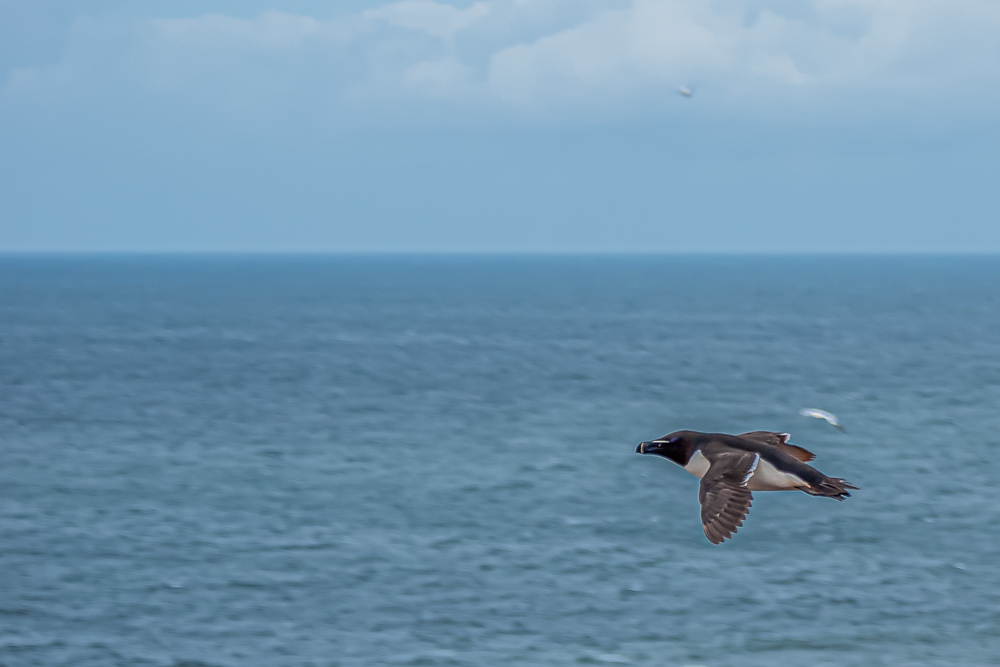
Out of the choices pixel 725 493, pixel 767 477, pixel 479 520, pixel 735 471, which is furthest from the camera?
pixel 479 520

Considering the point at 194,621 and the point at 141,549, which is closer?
the point at 194,621

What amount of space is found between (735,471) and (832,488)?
1.10 m

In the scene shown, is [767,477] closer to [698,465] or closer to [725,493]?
[698,465]

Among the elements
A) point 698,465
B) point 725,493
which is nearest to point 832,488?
point 725,493

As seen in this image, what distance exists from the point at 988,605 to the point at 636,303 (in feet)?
490

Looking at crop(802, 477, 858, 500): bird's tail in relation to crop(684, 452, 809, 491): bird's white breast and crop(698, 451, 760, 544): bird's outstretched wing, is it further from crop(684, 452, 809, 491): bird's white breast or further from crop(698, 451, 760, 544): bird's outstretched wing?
crop(698, 451, 760, 544): bird's outstretched wing

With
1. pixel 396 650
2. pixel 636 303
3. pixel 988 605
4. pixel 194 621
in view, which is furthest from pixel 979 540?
pixel 636 303

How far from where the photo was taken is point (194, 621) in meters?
33.2

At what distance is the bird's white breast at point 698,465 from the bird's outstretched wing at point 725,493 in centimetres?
14

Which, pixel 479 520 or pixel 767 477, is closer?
pixel 767 477

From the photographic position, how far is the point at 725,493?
39.2 ft

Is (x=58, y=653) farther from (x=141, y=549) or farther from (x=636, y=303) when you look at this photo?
(x=636, y=303)

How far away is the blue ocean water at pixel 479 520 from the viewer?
32.0 metres

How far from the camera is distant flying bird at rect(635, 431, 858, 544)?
11602mm
